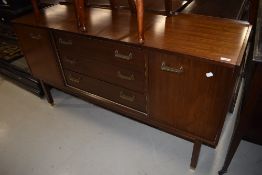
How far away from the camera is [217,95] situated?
36.9 inches

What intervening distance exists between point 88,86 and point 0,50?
142cm

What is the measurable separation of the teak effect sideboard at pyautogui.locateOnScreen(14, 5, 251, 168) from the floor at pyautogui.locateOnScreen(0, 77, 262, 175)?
0.67 feet

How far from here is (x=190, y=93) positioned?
3.33ft

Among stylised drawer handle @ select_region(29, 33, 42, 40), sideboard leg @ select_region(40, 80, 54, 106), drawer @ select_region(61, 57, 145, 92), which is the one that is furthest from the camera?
sideboard leg @ select_region(40, 80, 54, 106)

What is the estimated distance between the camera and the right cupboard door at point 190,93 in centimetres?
91

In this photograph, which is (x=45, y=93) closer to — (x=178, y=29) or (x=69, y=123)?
(x=69, y=123)

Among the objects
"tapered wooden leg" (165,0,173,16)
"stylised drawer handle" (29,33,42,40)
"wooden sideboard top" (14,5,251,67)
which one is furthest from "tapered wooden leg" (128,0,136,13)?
"stylised drawer handle" (29,33,42,40)

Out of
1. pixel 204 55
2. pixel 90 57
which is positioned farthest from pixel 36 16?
pixel 204 55

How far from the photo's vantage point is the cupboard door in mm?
1419

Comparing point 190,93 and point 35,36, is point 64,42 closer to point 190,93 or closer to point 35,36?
point 35,36

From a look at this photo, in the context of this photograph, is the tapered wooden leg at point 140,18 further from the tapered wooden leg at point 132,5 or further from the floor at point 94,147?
the floor at point 94,147

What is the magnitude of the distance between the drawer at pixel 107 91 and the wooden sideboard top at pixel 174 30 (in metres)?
0.32

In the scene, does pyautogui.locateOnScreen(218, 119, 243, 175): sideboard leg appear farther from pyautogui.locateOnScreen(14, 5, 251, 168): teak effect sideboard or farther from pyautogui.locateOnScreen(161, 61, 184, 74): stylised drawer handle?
pyautogui.locateOnScreen(161, 61, 184, 74): stylised drawer handle

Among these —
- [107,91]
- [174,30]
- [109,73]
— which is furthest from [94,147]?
[174,30]
